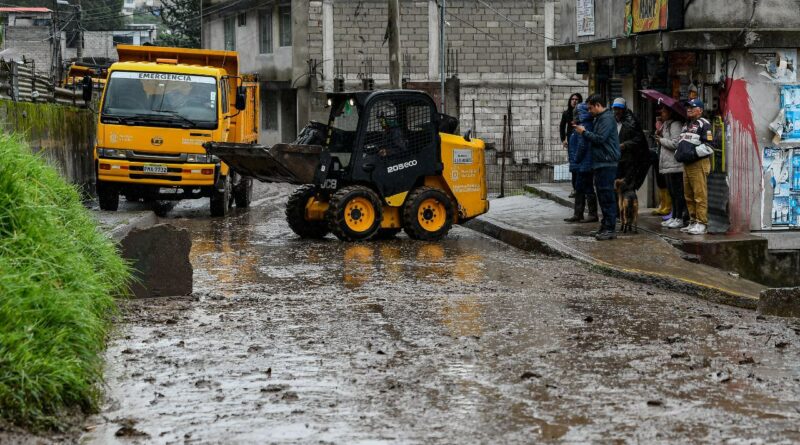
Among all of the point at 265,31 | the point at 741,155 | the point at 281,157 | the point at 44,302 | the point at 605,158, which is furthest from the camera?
the point at 265,31

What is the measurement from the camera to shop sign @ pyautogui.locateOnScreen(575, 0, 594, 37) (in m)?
20.5

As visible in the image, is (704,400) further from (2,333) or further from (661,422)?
(2,333)

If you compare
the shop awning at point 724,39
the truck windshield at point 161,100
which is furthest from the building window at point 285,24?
the shop awning at point 724,39

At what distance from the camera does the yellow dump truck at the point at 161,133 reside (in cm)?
2045

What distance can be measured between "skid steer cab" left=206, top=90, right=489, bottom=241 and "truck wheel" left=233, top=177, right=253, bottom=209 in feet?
19.7

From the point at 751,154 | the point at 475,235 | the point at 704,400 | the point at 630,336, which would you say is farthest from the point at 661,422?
the point at 475,235

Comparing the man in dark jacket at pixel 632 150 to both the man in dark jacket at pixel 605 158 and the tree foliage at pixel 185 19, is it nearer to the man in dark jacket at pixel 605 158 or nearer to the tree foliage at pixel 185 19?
the man in dark jacket at pixel 605 158

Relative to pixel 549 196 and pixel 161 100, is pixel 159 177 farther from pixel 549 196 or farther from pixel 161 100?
pixel 549 196

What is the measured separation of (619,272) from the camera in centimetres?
1280

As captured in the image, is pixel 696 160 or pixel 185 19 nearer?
pixel 696 160

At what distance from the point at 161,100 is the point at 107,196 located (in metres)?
1.92

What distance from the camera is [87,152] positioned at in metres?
25.9

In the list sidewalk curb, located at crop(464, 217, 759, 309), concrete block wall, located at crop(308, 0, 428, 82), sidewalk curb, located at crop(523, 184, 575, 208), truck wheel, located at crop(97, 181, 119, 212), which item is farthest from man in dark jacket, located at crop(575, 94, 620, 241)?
concrete block wall, located at crop(308, 0, 428, 82)

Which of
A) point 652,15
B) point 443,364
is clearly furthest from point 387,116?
point 443,364
